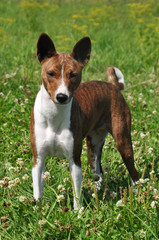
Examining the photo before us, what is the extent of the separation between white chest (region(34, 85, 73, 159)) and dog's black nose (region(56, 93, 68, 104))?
324mm

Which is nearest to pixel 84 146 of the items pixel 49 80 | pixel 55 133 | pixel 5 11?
pixel 55 133

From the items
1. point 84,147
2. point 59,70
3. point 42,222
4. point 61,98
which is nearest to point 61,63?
point 59,70

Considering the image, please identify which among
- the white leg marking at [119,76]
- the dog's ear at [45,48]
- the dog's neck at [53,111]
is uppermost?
the dog's ear at [45,48]

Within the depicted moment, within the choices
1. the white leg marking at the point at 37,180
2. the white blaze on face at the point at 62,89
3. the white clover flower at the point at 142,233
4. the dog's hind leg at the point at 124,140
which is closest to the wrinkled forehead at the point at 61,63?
the white blaze on face at the point at 62,89

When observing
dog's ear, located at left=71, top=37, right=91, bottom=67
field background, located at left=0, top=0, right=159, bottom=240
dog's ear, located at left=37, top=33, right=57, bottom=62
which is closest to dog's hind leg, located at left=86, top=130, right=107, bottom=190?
field background, located at left=0, top=0, right=159, bottom=240

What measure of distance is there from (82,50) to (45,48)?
0.38 meters

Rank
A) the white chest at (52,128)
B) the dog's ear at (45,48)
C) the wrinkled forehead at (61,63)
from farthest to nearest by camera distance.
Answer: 1. the white chest at (52,128)
2. the dog's ear at (45,48)
3. the wrinkled forehead at (61,63)

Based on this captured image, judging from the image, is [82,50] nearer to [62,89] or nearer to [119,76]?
[62,89]

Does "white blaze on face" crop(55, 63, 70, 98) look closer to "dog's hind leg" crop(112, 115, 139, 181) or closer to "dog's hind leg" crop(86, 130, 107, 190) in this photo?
"dog's hind leg" crop(112, 115, 139, 181)

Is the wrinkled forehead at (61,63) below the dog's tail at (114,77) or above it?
above

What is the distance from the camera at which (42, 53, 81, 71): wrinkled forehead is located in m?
2.96

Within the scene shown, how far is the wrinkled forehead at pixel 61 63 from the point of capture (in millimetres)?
2963

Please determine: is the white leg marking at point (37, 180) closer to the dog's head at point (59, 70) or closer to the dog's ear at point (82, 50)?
the dog's head at point (59, 70)

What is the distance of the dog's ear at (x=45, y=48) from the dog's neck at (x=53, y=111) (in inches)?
10.9
